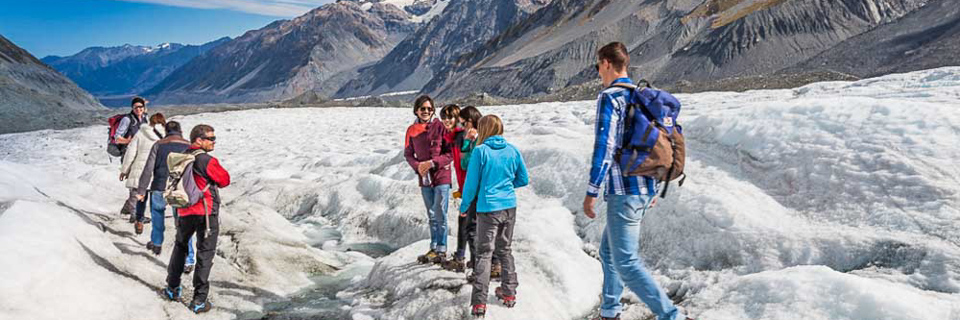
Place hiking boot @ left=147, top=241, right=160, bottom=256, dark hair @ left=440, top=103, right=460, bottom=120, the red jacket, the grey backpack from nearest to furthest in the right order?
the grey backpack, the red jacket, dark hair @ left=440, top=103, right=460, bottom=120, hiking boot @ left=147, top=241, right=160, bottom=256

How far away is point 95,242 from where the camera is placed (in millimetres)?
5789

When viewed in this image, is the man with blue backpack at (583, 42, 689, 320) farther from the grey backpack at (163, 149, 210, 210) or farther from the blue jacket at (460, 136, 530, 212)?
the grey backpack at (163, 149, 210, 210)

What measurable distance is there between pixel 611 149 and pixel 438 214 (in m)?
2.75

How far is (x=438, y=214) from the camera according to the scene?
5.95 metres

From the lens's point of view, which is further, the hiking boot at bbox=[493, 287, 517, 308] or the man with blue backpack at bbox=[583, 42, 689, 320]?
the hiking boot at bbox=[493, 287, 517, 308]

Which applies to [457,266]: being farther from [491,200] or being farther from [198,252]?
[198,252]

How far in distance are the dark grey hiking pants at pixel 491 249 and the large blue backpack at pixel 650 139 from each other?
134 centimetres

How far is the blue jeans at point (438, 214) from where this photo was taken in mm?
5910

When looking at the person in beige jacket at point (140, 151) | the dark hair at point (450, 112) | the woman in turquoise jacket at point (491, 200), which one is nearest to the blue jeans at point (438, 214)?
the dark hair at point (450, 112)

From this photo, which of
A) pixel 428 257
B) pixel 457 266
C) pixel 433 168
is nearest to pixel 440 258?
pixel 428 257

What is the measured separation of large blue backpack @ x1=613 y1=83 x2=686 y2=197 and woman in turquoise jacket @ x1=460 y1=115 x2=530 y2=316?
1260 millimetres

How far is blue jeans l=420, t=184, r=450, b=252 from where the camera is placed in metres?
5.91

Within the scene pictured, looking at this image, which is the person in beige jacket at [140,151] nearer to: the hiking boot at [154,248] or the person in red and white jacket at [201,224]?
the hiking boot at [154,248]

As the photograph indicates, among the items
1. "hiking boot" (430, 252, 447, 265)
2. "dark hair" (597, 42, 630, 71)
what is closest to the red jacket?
"hiking boot" (430, 252, 447, 265)
